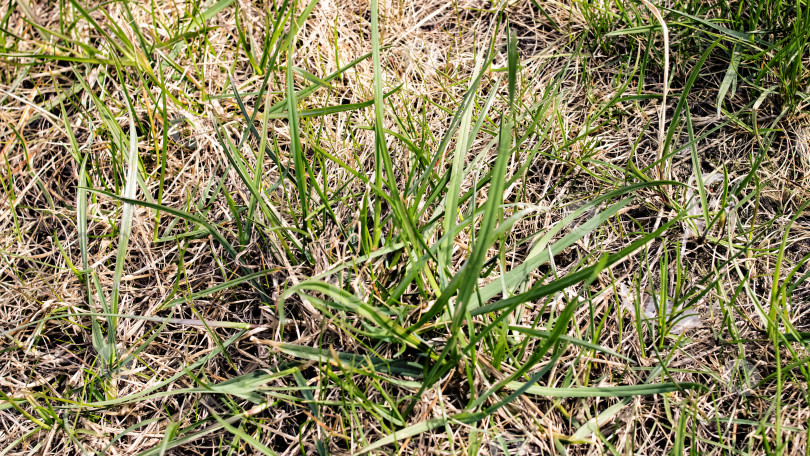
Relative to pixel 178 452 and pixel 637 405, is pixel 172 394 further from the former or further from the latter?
pixel 637 405

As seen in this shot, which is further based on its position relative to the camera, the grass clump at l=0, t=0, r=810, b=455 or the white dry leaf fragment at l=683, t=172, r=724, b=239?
the white dry leaf fragment at l=683, t=172, r=724, b=239

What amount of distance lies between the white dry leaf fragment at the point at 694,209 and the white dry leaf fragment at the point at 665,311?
0.64 feet

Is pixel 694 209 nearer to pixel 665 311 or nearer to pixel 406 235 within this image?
pixel 665 311

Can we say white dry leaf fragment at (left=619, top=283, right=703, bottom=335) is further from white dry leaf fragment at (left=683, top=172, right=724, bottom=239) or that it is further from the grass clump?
white dry leaf fragment at (left=683, top=172, right=724, bottom=239)

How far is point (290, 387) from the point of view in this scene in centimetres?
130

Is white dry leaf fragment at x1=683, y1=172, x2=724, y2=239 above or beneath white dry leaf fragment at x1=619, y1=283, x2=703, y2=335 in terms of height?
above

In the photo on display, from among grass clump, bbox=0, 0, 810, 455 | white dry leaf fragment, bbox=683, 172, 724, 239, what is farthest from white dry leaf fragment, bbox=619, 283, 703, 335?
white dry leaf fragment, bbox=683, 172, 724, 239

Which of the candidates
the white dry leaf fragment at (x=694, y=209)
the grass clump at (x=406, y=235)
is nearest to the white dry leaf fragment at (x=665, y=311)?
the grass clump at (x=406, y=235)

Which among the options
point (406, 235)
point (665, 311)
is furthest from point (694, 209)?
point (406, 235)

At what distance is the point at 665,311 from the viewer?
1.36m

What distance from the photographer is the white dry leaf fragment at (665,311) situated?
1.40 m

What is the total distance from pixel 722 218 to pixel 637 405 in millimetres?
553

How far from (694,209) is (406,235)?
83 centimetres

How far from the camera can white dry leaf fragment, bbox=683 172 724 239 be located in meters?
1.48
